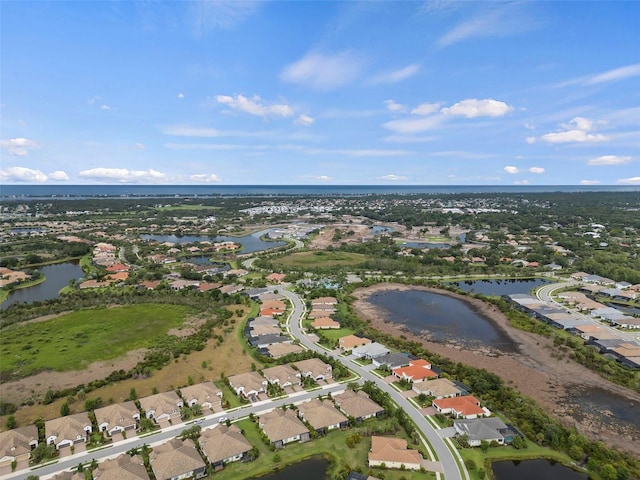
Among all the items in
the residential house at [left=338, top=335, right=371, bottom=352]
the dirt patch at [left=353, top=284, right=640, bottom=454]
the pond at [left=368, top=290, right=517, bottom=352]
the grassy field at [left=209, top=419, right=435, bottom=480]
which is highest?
the residential house at [left=338, top=335, right=371, bottom=352]

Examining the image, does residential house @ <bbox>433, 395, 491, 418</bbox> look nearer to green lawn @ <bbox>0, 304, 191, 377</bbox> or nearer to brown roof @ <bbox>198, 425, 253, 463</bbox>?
brown roof @ <bbox>198, 425, 253, 463</bbox>

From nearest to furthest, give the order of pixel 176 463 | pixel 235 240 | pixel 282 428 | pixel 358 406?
pixel 176 463, pixel 282 428, pixel 358 406, pixel 235 240

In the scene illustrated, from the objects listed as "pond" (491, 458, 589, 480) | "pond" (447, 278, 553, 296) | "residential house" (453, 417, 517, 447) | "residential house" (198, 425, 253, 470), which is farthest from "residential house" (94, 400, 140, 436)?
"pond" (447, 278, 553, 296)

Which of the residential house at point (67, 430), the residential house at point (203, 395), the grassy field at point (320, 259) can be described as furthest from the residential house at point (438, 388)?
the grassy field at point (320, 259)

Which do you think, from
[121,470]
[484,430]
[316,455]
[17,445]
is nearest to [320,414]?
[316,455]

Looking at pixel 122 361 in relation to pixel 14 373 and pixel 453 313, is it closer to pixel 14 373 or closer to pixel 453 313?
pixel 14 373

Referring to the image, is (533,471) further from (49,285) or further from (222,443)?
(49,285)
